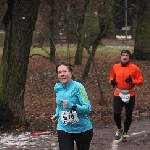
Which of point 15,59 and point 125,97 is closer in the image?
point 125,97

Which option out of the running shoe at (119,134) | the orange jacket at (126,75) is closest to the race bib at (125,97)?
the orange jacket at (126,75)

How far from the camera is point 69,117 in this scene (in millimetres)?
5844

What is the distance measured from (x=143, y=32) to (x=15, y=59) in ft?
54.7

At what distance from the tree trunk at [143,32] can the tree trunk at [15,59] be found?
53.3 feet

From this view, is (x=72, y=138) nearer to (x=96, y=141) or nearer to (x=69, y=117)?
(x=69, y=117)

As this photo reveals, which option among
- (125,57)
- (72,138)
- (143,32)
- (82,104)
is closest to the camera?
(82,104)

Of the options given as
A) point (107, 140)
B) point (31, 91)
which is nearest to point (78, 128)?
point (107, 140)

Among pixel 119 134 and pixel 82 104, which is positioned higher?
pixel 82 104

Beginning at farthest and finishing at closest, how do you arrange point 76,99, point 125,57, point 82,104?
point 125,57 → point 76,99 → point 82,104

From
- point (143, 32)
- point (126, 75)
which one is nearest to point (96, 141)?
point (126, 75)

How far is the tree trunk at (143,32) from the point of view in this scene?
26.3 meters

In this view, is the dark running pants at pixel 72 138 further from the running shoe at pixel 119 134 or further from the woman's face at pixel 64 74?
the running shoe at pixel 119 134

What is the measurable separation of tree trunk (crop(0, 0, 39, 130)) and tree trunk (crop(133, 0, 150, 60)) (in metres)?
16.3

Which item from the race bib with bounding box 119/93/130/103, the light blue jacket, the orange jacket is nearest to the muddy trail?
the race bib with bounding box 119/93/130/103
